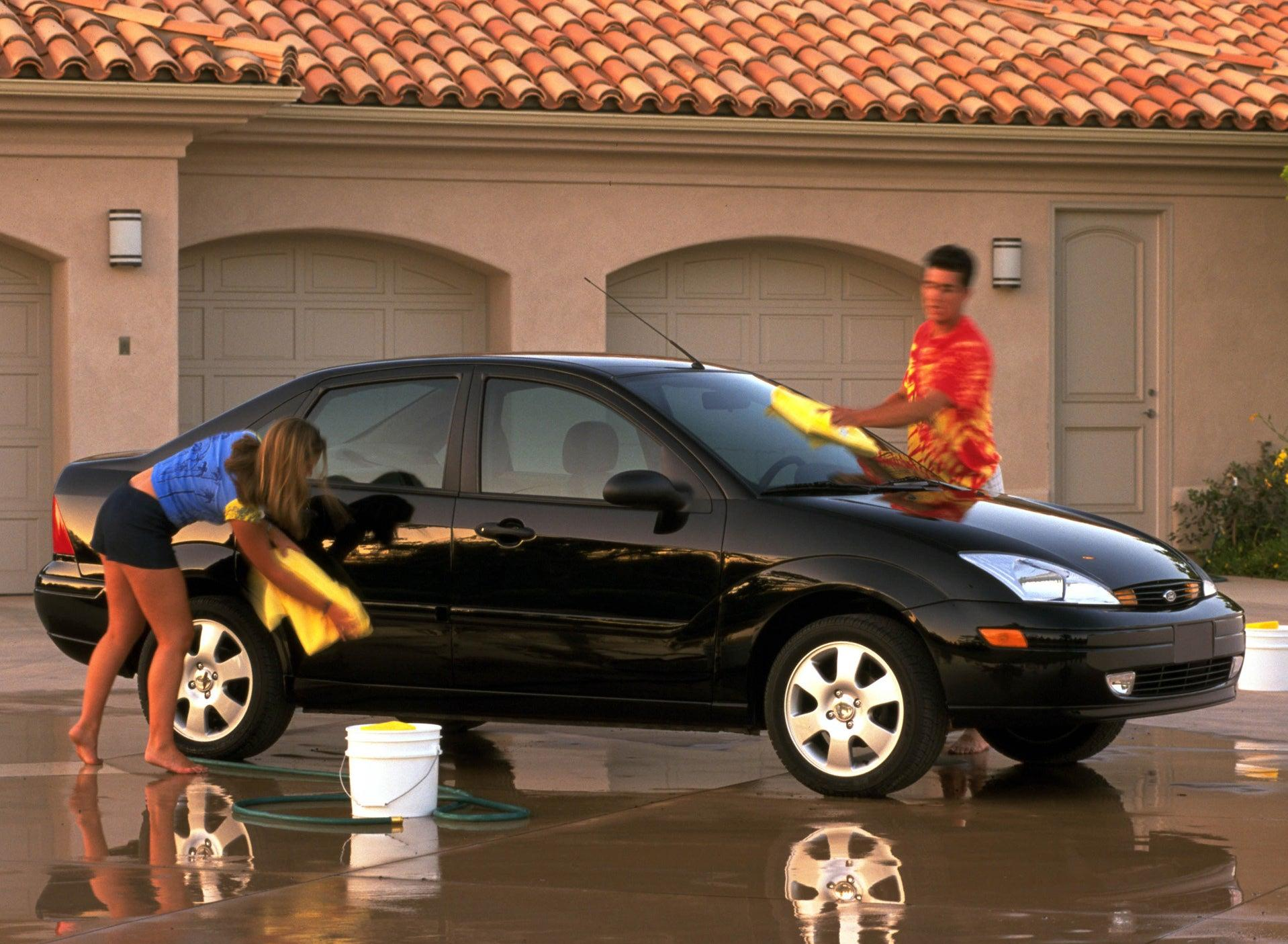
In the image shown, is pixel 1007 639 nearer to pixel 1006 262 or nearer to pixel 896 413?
pixel 896 413

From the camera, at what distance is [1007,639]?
7.14 meters

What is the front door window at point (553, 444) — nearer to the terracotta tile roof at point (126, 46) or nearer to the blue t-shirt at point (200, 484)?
the blue t-shirt at point (200, 484)

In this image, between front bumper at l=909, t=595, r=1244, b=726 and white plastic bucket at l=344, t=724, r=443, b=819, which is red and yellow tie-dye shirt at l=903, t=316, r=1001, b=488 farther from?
white plastic bucket at l=344, t=724, r=443, b=819

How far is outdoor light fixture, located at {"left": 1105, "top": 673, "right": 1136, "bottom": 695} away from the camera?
7215 mm


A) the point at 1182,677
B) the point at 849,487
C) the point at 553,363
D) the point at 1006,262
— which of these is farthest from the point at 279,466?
the point at 1006,262

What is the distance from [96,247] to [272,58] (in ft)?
5.66

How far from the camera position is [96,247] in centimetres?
1459

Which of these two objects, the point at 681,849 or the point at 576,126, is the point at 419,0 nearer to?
the point at 576,126

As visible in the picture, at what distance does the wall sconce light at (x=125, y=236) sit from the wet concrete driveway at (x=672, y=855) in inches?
250

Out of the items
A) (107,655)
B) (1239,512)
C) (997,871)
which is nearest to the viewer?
(997,871)

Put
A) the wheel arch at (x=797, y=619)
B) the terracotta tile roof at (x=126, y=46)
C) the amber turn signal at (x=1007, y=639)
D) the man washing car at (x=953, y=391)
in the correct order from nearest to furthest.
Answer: the amber turn signal at (x=1007, y=639)
the wheel arch at (x=797, y=619)
the man washing car at (x=953, y=391)
the terracotta tile roof at (x=126, y=46)

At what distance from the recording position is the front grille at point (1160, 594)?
739 centimetres

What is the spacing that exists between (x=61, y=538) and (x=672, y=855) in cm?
336

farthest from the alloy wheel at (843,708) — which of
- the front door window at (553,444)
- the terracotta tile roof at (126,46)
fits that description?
the terracotta tile roof at (126,46)
